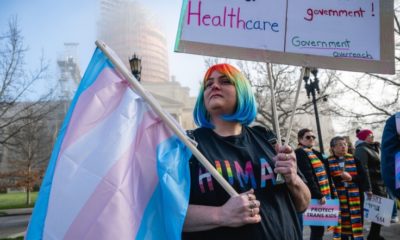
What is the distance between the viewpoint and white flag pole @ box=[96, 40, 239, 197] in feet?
5.29

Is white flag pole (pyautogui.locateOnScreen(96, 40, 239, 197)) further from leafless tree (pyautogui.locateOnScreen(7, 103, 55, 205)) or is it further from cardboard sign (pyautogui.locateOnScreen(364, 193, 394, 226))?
leafless tree (pyautogui.locateOnScreen(7, 103, 55, 205))

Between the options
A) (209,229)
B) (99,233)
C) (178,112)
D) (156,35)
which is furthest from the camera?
(156,35)

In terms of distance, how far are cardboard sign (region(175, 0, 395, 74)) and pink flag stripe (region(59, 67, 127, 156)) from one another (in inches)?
20.0

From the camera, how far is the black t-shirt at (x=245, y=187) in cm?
168

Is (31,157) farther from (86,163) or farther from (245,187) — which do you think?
(245,187)

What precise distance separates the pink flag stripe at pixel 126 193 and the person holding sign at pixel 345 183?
15.0 feet

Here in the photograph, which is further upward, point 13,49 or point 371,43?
point 13,49

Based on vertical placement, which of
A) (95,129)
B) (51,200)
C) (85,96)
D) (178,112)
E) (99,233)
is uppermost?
(178,112)

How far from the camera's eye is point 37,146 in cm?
2830

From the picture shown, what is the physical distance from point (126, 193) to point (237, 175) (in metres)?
0.59

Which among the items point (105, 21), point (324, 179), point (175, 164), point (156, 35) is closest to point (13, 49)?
point (324, 179)

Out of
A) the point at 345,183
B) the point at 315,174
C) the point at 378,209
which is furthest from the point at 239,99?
the point at 378,209

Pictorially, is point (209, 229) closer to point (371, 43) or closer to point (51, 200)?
point (51, 200)

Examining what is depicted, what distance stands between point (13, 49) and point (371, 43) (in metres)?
13.0
